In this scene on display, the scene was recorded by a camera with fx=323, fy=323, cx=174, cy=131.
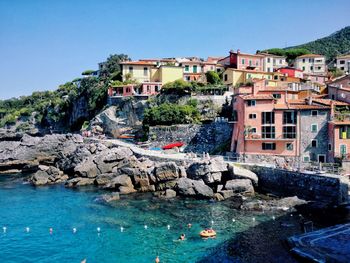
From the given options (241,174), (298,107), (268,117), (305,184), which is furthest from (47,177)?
(298,107)

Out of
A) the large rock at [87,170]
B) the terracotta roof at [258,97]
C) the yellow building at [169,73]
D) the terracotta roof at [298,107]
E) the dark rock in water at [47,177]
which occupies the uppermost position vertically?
the yellow building at [169,73]

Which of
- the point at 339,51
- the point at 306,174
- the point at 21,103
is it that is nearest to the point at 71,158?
the point at 306,174

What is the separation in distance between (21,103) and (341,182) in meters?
106

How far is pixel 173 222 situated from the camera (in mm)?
25203

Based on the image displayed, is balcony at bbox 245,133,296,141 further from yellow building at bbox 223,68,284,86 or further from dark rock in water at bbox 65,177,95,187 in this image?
yellow building at bbox 223,68,284,86

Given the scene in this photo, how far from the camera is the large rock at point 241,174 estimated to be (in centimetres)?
3297

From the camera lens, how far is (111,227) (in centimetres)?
2469

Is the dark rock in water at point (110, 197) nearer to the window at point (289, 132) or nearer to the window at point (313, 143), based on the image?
the window at point (289, 132)

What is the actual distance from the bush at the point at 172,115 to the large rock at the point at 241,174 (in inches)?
638

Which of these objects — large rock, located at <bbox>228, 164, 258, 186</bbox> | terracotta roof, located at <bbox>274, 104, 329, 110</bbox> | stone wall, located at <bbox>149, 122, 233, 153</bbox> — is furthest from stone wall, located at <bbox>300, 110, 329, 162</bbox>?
stone wall, located at <bbox>149, 122, 233, 153</bbox>

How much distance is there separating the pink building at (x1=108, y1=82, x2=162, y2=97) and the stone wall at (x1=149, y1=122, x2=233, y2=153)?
11243mm

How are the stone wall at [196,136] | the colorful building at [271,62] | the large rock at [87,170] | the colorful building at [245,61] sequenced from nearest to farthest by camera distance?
the large rock at [87,170] < the stone wall at [196,136] < the colorful building at [245,61] < the colorful building at [271,62]

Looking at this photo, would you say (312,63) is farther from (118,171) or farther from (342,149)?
(118,171)

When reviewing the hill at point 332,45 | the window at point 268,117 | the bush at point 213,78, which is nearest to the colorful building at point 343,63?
the hill at point 332,45
